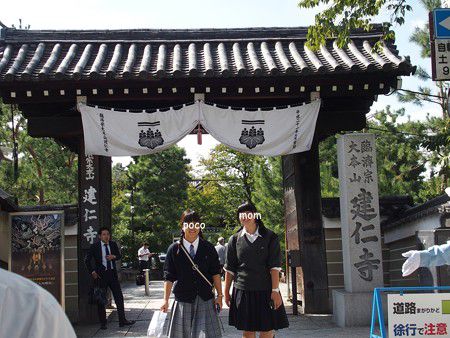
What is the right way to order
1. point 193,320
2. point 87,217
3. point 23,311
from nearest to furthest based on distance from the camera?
point 23,311
point 193,320
point 87,217

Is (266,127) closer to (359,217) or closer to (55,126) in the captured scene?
(359,217)

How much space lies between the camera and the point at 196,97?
1092cm

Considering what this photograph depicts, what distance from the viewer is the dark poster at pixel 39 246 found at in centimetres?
1066

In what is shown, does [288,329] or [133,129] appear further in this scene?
[133,129]

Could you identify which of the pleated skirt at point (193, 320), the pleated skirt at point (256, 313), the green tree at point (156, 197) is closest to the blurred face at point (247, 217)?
the pleated skirt at point (256, 313)

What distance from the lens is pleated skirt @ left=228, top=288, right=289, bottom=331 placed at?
6953 millimetres

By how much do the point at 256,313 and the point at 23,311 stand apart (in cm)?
573

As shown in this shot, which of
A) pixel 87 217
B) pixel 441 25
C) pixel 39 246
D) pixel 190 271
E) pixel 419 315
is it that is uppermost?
pixel 441 25

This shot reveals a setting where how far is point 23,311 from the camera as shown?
1479 mm

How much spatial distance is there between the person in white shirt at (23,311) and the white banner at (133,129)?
369 inches

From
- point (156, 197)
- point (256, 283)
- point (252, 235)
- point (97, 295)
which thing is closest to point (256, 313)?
point (256, 283)

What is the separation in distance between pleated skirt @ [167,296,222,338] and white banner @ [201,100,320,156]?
15.1ft

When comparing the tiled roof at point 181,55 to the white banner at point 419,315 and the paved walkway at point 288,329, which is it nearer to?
the paved walkway at point 288,329

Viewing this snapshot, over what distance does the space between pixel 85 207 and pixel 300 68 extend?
4.66 meters
